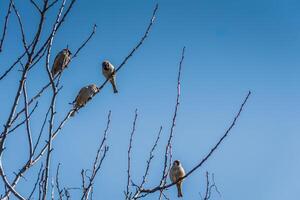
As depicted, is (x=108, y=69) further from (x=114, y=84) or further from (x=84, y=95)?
(x=84, y=95)

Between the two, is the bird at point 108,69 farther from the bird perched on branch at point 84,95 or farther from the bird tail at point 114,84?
the bird perched on branch at point 84,95

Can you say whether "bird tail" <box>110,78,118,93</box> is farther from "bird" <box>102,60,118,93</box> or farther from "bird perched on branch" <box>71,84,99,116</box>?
"bird perched on branch" <box>71,84,99,116</box>

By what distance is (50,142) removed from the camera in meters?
2.94

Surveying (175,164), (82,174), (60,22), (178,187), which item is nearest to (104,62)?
(175,164)

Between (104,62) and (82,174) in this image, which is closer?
(82,174)

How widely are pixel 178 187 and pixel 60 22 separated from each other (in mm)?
5619

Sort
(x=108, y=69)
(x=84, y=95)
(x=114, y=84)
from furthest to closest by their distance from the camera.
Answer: (x=114, y=84) < (x=108, y=69) < (x=84, y=95)

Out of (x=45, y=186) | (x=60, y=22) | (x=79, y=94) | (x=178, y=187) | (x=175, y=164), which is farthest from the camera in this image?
(x=79, y=94)

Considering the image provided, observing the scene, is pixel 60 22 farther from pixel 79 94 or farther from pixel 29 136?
pixel 79 94

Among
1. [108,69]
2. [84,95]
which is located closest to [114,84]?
[108,69]

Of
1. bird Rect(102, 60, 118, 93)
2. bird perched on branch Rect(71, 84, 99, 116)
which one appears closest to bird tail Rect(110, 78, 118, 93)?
bird Rect(102, 60, 118, 93)

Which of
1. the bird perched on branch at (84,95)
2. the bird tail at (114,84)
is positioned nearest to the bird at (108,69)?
the bird tail at (114,84)

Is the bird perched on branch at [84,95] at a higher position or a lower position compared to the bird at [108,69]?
lower

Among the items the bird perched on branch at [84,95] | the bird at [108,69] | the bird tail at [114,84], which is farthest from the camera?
the bird tail at [114,84]
